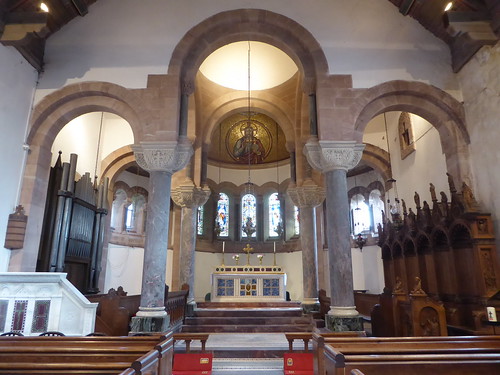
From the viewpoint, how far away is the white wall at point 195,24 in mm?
8445

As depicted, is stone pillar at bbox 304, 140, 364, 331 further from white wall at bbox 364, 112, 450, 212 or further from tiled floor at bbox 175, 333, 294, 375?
white wall at bbox 364, 112, 450, 212

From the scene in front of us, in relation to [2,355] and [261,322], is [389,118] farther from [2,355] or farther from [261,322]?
[2,355]

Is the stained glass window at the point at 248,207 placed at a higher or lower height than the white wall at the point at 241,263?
higher

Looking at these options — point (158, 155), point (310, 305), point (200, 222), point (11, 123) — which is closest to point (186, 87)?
point (158, 155)

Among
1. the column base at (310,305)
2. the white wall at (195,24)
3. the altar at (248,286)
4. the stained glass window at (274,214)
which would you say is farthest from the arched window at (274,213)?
the white wall at (195,24)

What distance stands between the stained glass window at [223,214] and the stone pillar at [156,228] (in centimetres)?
1091

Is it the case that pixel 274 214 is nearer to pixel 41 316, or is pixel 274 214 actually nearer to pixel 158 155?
pixel 158 155

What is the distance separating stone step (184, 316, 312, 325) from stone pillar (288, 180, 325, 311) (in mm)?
1476

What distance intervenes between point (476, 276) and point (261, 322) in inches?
190

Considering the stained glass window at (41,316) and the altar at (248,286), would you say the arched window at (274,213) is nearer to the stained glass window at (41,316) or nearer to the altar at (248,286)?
the altar at (248,286)

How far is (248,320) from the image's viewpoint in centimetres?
926

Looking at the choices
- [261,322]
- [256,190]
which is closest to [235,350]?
[261,322]

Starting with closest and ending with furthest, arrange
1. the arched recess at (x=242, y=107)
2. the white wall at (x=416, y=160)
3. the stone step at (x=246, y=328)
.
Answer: the stone step at (x=246, y=328)
the white wall at (x=416, y=160)
the arched recess at (x=242, y=107)

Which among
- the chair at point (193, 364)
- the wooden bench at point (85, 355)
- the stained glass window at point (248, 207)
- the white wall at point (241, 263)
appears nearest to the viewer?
the wooden bench at point (85, 355)
